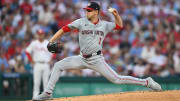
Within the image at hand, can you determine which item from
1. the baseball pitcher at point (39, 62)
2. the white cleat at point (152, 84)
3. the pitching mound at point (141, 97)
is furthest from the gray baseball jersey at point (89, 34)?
the baseball pitcher at point (39, 62)

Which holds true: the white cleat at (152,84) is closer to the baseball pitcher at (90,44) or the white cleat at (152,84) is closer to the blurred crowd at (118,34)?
the baseball pitcher at (90,44)

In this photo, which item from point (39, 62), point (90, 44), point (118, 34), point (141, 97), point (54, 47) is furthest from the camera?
point (118, 34)

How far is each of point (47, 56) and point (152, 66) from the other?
10.3ft

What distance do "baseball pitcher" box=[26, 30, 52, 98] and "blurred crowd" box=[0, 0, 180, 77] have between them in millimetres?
1686

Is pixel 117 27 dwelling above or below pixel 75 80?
above

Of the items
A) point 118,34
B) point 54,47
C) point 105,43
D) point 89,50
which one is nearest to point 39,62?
point 105,43

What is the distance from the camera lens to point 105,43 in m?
15.2

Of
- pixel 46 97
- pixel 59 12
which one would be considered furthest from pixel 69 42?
pixel 46 97

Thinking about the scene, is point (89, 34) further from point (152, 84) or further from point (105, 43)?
point (105, 43)

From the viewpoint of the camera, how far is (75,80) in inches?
514

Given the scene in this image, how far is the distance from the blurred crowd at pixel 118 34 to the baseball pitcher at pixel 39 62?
169 cm

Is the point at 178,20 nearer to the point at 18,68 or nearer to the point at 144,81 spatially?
the point at 18,68

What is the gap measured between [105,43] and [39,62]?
3282mm

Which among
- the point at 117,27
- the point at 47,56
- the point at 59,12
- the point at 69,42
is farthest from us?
the point at 59,12
